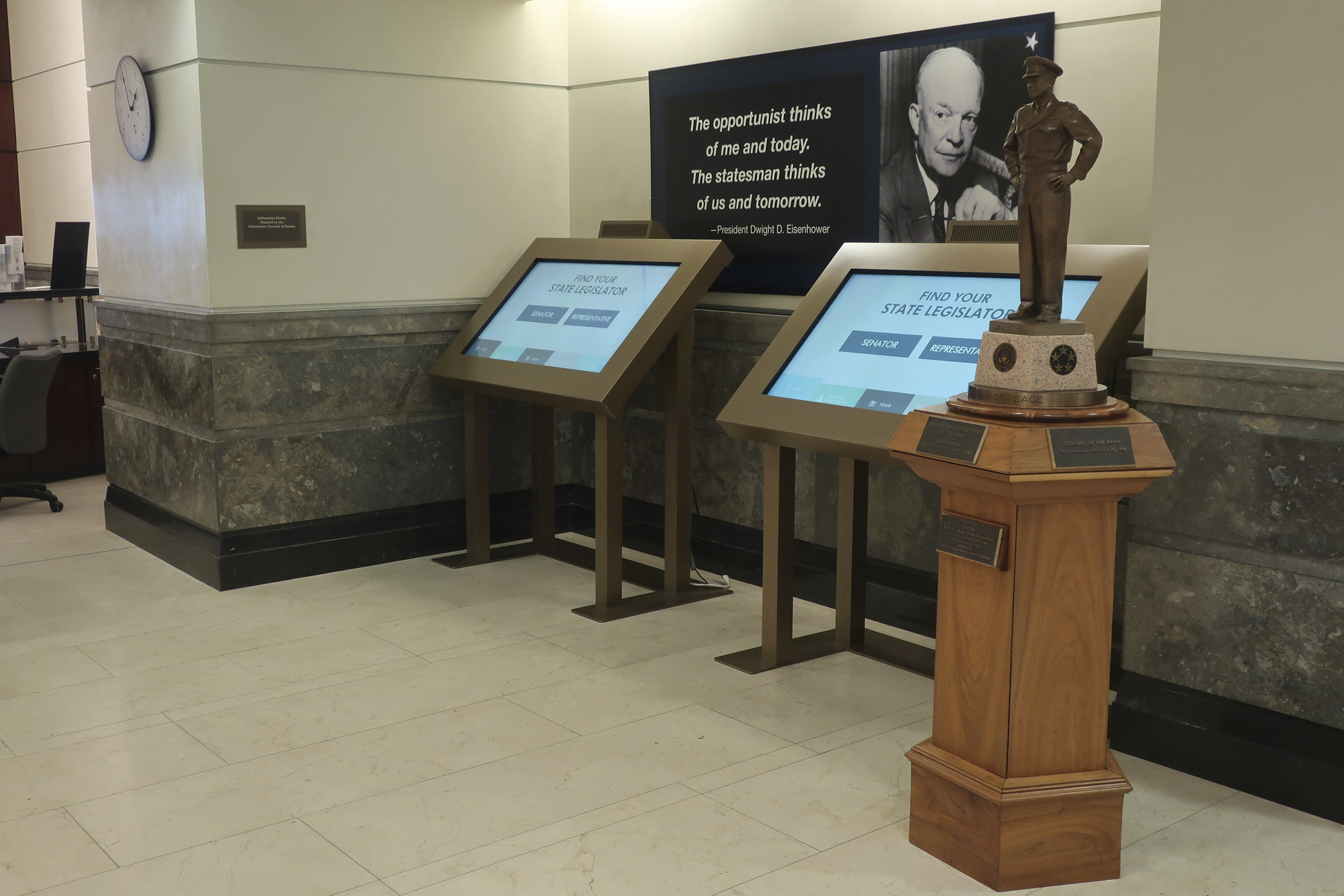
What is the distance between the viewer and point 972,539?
280 cm

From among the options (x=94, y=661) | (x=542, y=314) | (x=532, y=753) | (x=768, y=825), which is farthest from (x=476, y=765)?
(x=542, y=314)

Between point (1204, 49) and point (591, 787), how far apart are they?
97.6 inches

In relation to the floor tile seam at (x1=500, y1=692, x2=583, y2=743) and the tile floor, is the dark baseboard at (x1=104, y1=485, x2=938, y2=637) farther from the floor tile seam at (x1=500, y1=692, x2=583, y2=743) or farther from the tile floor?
the floor tile seam at (x1=500, y1=692, x2=583, y2=743)

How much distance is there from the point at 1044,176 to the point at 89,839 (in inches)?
110

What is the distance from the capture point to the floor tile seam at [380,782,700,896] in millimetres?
2814

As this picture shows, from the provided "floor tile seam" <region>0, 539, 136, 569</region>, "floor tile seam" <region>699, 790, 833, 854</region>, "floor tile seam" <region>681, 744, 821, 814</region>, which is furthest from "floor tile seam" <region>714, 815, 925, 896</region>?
"floor tile seam" <region>0, 539, 136, 569</region>

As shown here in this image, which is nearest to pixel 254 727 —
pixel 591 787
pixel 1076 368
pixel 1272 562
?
pixel 591 787

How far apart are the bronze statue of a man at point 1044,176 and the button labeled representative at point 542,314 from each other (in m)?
2.66

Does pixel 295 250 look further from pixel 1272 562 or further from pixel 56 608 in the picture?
pixel 1272 562

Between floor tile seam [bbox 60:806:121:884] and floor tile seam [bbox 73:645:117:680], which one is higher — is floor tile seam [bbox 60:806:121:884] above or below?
below

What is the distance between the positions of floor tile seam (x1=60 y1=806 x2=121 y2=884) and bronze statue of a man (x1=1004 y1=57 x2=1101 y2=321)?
8.12ft

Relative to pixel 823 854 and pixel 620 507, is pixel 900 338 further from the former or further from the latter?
pixel 823 854

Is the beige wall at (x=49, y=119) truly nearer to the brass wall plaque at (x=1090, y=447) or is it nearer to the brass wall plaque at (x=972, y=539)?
the brass wall plaque at (x=972, y=539)

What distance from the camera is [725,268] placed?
5211 millimetres
